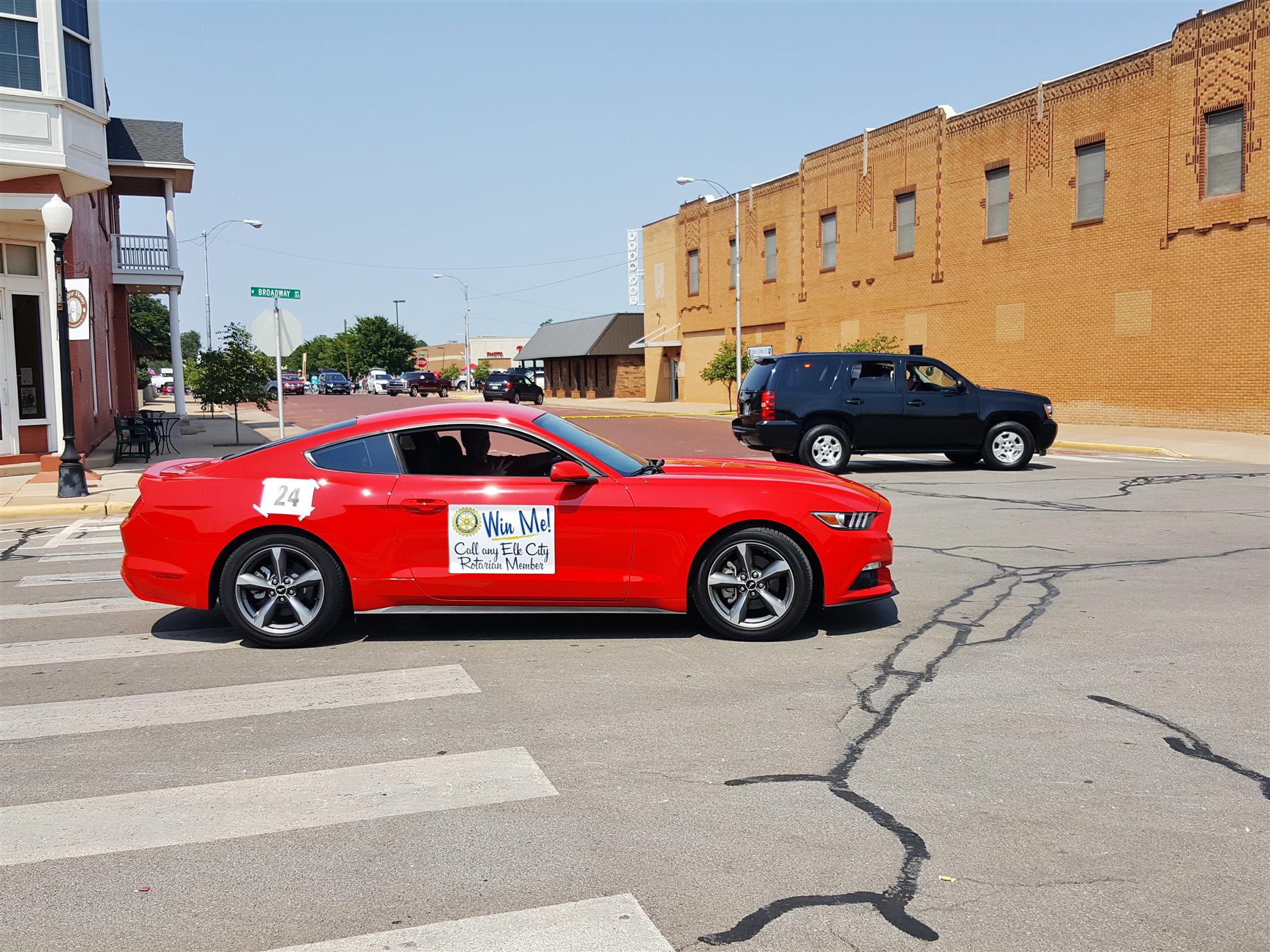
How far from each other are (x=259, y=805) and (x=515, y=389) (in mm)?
50393

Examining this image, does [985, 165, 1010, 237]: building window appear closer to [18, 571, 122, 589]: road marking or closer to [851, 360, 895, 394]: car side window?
[851, 360, 895, 394]: car side window

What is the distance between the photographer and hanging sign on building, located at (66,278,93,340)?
1585 cm

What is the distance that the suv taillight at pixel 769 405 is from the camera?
17859mm

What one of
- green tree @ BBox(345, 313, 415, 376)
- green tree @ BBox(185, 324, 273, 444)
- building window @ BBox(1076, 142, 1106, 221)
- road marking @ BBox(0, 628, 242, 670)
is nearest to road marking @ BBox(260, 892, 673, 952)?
road marking @ BBox(0, 628, 242, 670)

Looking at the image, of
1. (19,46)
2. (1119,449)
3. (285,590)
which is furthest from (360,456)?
(1119,449)

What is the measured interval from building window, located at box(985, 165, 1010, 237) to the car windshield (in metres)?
28.5

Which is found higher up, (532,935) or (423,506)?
(423,506)

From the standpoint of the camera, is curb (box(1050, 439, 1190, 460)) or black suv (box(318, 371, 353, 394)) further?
black suv (box(318, 371, 353, 394))

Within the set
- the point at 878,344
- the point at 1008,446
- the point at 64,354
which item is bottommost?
the point at 1008,446

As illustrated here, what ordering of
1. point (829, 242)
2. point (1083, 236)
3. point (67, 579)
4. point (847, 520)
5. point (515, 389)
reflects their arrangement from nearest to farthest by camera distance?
point (847, 520), point (67, 579), point (1083, 236), point (829, 242), point (515, 389)

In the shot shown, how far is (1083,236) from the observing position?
30.2 m

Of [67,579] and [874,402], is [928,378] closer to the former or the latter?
[874,402]

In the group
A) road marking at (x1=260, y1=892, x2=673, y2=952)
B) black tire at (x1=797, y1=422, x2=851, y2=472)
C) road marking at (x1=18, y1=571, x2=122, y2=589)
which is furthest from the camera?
black tire at (x1=797, y1=422, x2=851, y2=472)

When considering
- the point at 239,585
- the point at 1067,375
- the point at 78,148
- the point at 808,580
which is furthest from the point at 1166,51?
the point at 239,585
